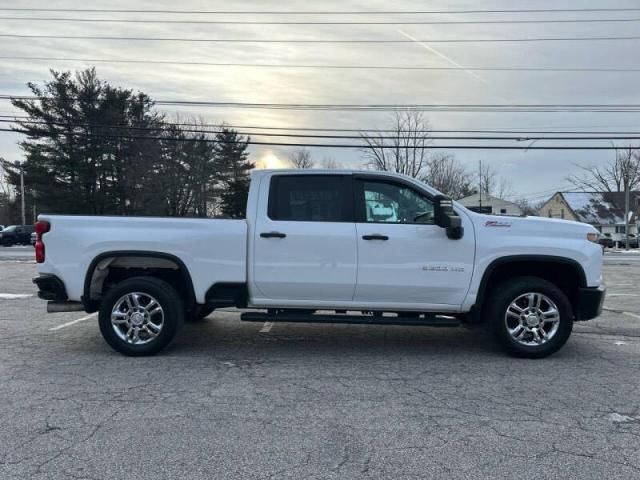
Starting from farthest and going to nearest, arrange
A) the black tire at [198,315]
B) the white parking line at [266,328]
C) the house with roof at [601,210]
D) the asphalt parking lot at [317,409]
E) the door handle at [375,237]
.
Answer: the house with roof at [601,210]
the white parking line at [266,328]
the black tire at [198,315]
the door handle at [375,237]
the asphalt parking lot at [317,409]

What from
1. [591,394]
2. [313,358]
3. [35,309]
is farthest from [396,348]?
[35,309]

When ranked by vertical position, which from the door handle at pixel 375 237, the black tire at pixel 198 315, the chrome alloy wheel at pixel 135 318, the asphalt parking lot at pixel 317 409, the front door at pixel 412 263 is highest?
the door handle at pixel 375 237

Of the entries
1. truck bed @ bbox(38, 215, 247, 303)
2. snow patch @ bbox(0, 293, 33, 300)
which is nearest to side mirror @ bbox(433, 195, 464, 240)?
truck bed @ bbox(38, 215, 247, 303)

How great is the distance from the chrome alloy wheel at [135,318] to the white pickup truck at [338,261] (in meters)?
0.01

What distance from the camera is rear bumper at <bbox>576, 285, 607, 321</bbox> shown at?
5603mm

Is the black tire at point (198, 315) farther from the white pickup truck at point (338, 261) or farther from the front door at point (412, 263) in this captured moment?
the front door at point (412, 263)

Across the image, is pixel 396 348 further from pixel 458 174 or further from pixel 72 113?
pixel 458 174

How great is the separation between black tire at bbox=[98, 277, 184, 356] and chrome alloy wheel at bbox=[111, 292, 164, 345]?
4 cm

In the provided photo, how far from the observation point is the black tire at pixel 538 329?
5.56 m

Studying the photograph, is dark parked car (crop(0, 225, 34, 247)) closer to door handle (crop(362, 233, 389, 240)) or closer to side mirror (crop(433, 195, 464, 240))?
door handle (crop(362, 233, 389, 240))

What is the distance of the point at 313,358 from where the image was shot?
5.70 meters

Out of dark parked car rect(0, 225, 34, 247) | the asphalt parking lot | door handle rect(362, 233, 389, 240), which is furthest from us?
dark parked car rect(0, 225, 34, 247)

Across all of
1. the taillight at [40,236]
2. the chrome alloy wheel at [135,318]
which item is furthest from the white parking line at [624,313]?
the taillight at [40,236]

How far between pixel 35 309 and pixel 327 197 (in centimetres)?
604
